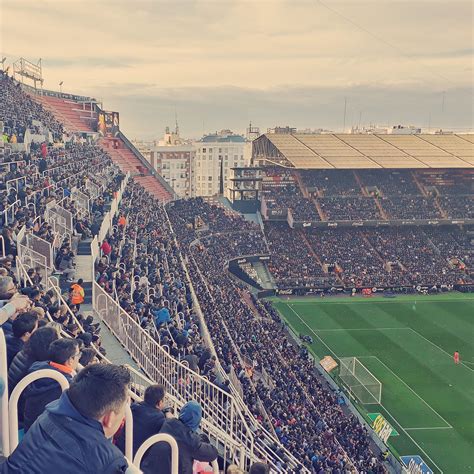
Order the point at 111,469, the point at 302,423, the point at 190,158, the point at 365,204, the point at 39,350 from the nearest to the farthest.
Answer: the point at 111,469 → the point at 39,350 → the point at 302,423 → the point at 365,204 → the point at 190,158

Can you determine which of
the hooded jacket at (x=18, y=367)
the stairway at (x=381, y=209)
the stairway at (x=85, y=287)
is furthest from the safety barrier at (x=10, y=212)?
the stairway at (x=381, y=209)

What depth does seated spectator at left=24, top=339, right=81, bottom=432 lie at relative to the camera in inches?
147

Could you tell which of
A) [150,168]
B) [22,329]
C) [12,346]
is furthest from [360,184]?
[12,346]

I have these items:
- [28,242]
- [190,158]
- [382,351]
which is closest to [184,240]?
[382,351]

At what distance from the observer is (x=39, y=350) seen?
405 cm

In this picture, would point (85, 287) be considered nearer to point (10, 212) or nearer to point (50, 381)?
point (10, 212)

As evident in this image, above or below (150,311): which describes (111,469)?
above

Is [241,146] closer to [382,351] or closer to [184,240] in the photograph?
[184,240]

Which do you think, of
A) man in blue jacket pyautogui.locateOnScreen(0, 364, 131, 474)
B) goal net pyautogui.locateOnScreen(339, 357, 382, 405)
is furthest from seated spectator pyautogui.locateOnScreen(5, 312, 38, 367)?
goal net pyautogui.locateOnScreen(339, 357, 382, 405)

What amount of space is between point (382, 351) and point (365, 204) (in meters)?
27.3

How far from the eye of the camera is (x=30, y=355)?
13.4 feet

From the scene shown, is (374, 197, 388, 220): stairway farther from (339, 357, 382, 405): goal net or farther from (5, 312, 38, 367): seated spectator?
(5, 312, 38, 367): seated spectator

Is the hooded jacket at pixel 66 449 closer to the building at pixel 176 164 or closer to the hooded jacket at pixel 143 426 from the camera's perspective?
the hooded jacket at pixel 143 426

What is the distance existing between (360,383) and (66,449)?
23139mm
